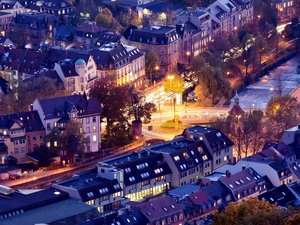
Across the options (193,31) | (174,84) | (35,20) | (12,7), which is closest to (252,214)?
(174,84)

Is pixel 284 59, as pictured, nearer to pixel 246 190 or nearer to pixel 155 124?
pixel 155 124

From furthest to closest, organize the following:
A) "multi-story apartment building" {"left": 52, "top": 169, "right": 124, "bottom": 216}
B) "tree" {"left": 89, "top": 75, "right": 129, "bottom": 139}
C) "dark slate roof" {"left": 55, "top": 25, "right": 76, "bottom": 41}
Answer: "dark slate roof" {"left": 55, "top": 25, "right": 76, "bottom": 41} → "tree" {"left": 89, "top": 75, "right": 129, "bottom": 139} → "multi-story apartment building" {"left": 52, "top": 169, "right": 124, "bottom": 216}

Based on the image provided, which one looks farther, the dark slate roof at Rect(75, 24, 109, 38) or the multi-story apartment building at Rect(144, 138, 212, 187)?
the dark slate roof at Rect(75, 24, 109, 38)

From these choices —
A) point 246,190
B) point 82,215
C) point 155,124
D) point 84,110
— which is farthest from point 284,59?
point 82,215

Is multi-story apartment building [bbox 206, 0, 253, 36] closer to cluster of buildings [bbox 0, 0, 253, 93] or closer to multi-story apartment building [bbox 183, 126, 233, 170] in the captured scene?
cluster of buildings [bbox 0, 0, 253, 93]

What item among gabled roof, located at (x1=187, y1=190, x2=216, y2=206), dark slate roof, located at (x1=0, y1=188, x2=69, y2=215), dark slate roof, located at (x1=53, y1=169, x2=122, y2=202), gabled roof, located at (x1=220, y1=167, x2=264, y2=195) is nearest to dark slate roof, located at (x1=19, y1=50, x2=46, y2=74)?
dark slate roof, located at (x1=53, y1=169, x2=122, y2=202)

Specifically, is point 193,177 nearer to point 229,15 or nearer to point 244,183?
point 244,183
